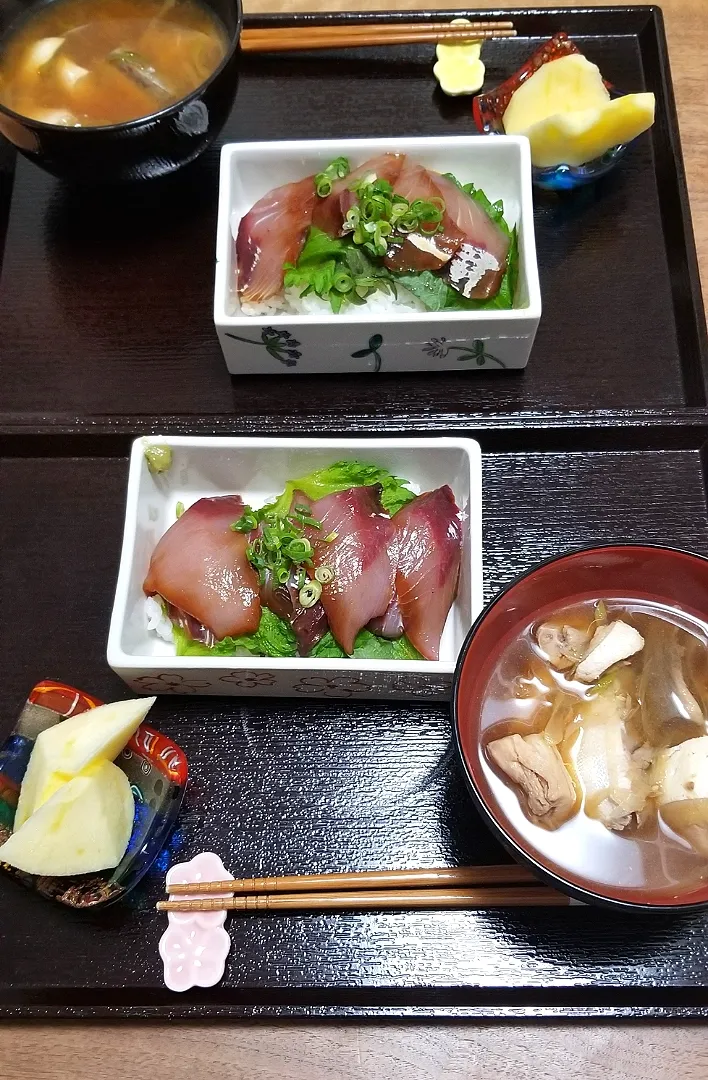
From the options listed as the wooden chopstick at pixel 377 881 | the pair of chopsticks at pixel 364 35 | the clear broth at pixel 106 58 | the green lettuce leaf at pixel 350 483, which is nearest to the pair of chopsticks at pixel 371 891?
the wooden chopstick at pixel 377 881

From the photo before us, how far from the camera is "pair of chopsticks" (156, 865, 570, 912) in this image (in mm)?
1267

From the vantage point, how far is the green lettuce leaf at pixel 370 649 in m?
1.40

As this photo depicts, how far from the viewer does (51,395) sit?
1.68m

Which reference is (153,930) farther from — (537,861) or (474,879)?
(537,861)

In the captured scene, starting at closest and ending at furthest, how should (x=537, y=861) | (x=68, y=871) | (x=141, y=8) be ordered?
(x=537, y=861)
(x=68, y=871)
(x=141, y=8)

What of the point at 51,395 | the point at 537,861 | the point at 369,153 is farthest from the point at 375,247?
the point at 537,861

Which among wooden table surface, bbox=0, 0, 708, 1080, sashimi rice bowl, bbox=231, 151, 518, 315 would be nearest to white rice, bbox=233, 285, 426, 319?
sashimi rice bowl, bbox=231, 151, 518, 315

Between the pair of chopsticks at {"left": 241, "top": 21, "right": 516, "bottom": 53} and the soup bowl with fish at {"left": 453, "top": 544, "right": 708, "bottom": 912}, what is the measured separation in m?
1.29

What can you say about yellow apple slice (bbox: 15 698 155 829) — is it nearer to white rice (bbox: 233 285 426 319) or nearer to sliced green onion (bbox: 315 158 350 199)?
white rice (bbox: 233 285 426 319)

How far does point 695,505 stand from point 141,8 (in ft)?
5.00

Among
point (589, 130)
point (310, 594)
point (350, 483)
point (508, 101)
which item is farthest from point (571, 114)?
point (310, 594)

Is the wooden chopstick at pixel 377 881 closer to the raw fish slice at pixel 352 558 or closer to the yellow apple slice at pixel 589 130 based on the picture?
the raw fish slice at pixel 352 558

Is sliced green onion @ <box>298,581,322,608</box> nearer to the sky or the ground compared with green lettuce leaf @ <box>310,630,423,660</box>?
nearer to the sky

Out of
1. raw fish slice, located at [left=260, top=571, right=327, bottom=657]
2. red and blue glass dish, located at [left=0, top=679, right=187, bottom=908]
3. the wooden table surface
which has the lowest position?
the wooden table surface
